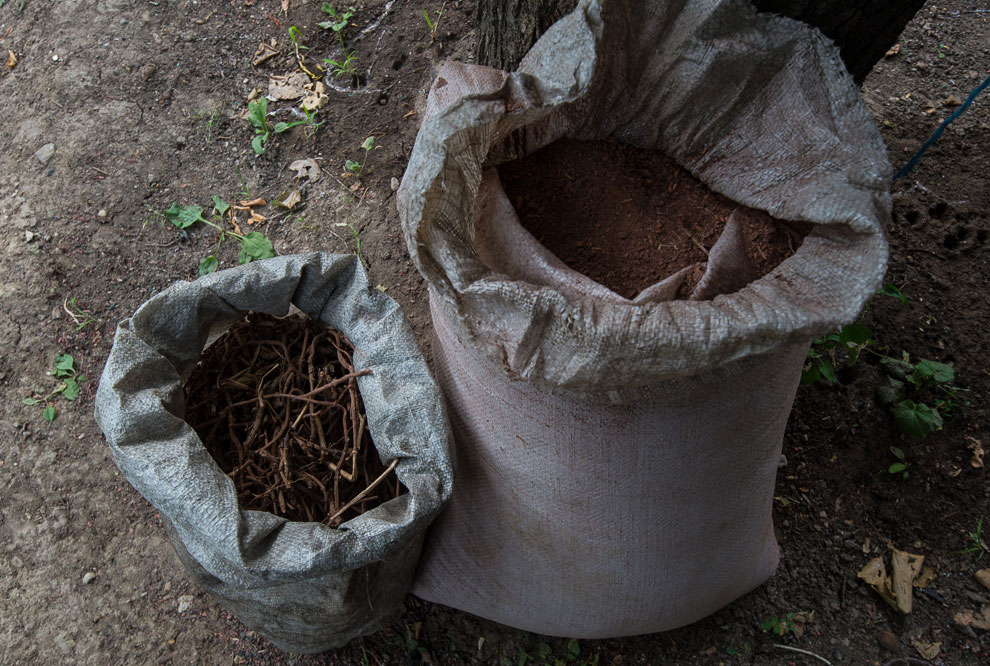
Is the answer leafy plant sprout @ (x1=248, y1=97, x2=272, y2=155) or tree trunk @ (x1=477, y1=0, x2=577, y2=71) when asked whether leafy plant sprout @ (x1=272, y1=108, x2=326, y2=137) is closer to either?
leafy plant sprout @ (x1=248, y1=97, x2=272, y2=155)

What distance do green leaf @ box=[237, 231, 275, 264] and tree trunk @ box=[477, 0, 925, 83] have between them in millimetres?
794

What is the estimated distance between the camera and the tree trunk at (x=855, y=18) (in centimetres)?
112

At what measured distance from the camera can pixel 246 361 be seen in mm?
1531

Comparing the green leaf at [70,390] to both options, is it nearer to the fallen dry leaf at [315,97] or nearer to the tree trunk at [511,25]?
the fallen dry leaf at [315,97]

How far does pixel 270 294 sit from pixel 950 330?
1.69 meters

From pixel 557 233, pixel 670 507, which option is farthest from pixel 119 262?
pixel 670 507

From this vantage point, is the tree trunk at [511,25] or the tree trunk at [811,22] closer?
the tree trunk at [811,22]

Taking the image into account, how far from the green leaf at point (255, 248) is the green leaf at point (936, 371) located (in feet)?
5.66

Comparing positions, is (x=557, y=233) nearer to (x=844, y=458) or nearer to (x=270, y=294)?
(x=270, y=294)

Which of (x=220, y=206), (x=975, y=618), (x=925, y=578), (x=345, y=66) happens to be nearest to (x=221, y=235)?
(x=220, y=206)

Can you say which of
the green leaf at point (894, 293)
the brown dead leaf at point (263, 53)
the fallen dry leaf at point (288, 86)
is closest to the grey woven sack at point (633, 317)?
the green leaf at point (894, 293)

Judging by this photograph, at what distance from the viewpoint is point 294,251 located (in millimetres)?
1991

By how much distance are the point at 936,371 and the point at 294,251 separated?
171cm

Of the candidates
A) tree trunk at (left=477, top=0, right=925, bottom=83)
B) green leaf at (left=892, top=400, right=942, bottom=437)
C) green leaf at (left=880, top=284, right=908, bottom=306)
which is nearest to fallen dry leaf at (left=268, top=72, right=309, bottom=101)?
tree trunk at (left=477, top=0, right=925, bottom=83)
